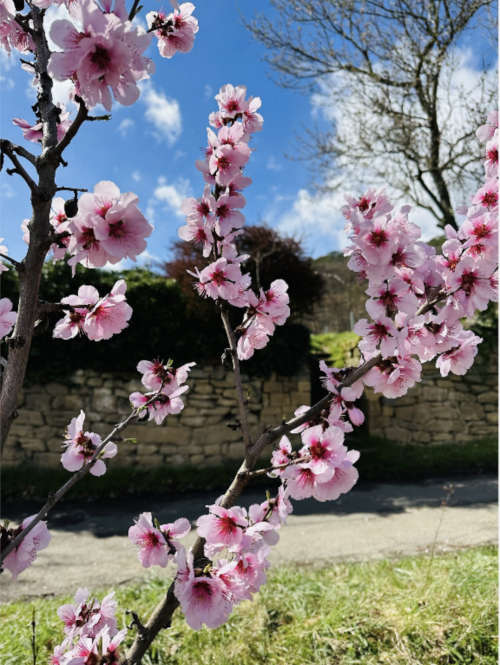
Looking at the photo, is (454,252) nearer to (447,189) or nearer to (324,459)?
(324,459)

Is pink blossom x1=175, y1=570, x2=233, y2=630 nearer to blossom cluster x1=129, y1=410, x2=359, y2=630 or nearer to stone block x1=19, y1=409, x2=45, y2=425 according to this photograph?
blossom cluster x1=129, y1=410, x2=359, y2=630

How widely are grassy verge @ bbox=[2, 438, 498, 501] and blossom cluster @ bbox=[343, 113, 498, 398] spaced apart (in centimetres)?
550

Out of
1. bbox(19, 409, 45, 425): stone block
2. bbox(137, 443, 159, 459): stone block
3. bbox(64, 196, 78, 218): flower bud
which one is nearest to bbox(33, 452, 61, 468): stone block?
bbox(19, 409, 45, 425): stone block

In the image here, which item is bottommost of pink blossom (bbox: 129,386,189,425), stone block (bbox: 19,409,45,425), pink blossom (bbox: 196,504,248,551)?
pink blossom (bbox: 196,504,248,551)

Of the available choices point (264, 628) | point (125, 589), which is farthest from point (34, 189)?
point (125, 589)

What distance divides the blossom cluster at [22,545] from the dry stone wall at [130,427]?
5.06m

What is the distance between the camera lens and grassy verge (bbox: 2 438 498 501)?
5.93m

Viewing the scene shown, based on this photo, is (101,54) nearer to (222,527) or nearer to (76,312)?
(76,312)

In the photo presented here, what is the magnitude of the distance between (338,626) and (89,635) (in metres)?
1.46

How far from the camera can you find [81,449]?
153 centimetres

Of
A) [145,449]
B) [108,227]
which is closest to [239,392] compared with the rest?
[108,227]

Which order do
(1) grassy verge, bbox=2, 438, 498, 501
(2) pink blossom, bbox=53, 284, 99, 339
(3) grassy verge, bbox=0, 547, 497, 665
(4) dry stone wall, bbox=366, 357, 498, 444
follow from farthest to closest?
1. (4) dry stone wall, bbox=366, 357, 498, 444
2. (1) grassy verge, bbox=2, 438, 498, 501
3. (3) grassy verge, bbox=0, 547, 497, 665
4. (2) pink blossom, bbox=53, 284, 99, 339

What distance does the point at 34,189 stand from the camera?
105 centimetres

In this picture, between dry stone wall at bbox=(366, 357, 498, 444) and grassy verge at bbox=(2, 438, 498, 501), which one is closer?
grassy verge at bbox=(2, 438, 498, 501)
